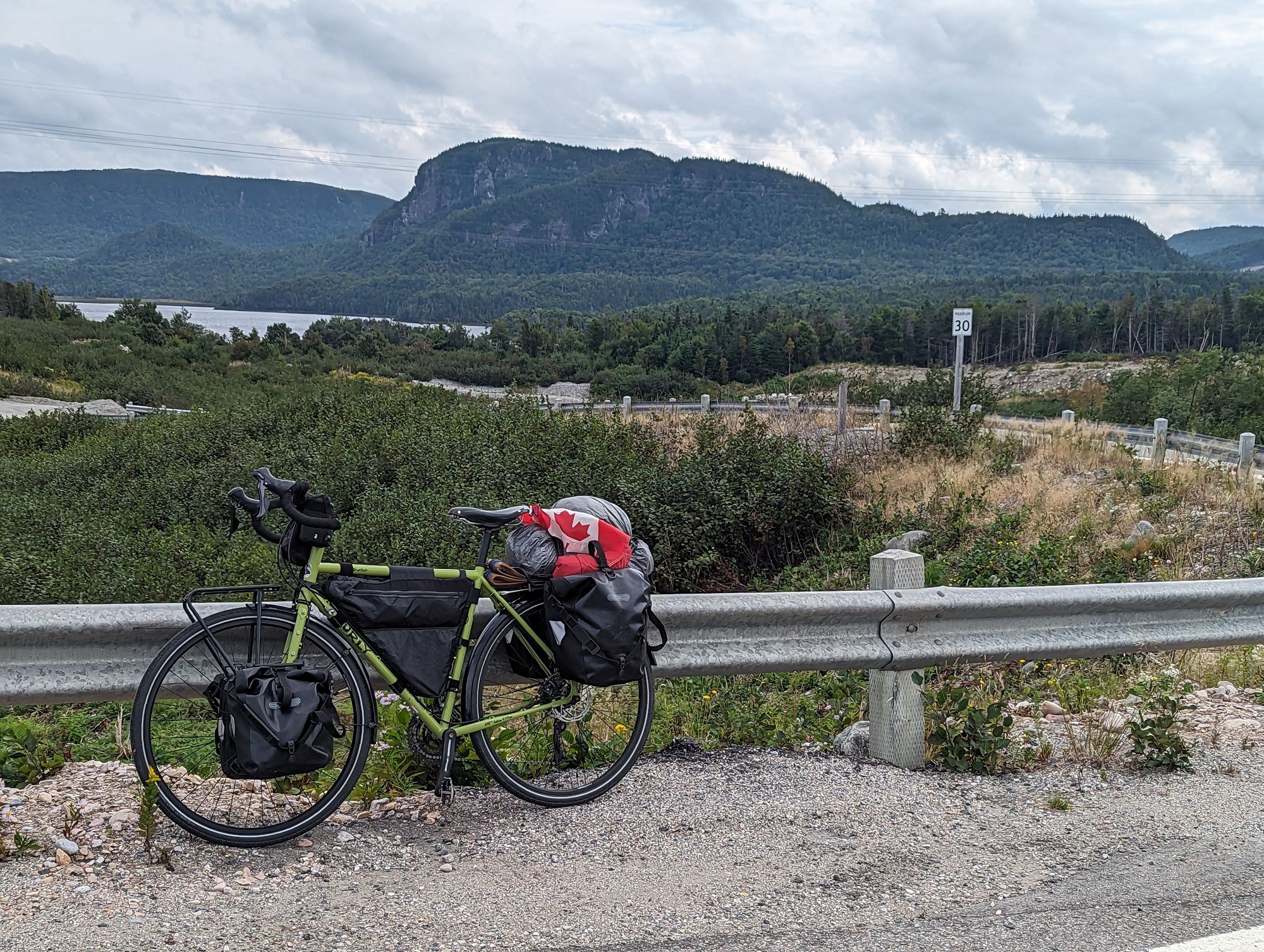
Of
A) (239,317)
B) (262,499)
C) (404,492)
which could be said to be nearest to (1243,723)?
(262,499)

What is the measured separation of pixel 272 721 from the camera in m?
3.42

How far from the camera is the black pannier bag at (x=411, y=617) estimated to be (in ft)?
12.0

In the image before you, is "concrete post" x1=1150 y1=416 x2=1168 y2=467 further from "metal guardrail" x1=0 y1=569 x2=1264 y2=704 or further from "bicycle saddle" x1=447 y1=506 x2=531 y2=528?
"bicycle saddle" x1=447 y1=506 x2=531 y2=528

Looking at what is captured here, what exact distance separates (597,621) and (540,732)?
2.29 ft

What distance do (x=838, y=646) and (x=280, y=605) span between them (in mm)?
2204

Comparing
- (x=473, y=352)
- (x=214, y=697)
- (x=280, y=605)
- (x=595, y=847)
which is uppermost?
(x=473, y=352)

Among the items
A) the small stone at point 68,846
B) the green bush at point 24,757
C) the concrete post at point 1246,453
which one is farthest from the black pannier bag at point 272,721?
the concrete post at point 1246,453

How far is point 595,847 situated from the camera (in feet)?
11.9

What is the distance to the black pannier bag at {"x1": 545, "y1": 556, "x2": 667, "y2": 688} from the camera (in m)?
3.84

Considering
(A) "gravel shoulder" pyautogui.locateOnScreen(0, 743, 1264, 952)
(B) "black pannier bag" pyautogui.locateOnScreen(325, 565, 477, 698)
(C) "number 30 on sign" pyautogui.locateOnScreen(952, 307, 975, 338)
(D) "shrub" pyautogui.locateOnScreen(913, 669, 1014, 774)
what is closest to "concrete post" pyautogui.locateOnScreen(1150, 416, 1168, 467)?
(C) "number 30 on sign" pyautogui.locateOnScreen(952, 307, 975, 338)

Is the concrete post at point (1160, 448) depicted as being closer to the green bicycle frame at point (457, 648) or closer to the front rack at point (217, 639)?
the green bicycle frame at point (457, 648)

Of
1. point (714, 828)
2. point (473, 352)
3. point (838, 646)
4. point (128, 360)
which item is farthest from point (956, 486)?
point (473, 352)

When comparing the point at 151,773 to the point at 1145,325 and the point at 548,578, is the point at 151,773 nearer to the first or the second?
the point at 548,578

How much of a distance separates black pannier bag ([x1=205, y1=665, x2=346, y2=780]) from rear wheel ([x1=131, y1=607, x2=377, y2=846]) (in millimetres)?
95
